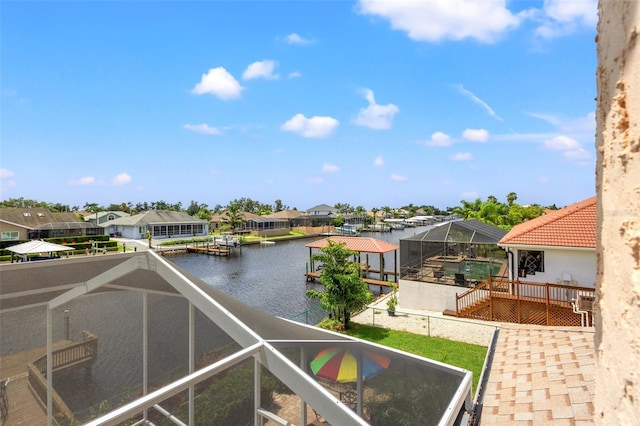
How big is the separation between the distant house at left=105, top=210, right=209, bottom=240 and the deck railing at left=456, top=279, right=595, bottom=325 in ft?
142

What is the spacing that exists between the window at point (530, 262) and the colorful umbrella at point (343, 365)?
1112 cm

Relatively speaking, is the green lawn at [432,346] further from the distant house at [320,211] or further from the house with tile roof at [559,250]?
the distant house at [320,211]

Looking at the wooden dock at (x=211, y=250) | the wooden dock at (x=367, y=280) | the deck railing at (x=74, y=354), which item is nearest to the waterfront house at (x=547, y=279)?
the wooden dock at (x=367, y=280)

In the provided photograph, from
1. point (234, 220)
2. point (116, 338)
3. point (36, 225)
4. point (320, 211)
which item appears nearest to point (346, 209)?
point (320, 211)

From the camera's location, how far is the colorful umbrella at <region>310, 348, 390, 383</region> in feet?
13.4

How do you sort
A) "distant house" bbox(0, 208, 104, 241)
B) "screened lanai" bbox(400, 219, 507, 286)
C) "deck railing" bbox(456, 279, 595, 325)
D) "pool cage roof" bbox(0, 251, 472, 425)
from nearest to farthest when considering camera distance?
"pool cage roof" bbox(0, 251, 472, 425) < "deck railing" bbox(456, 279, 595, 325) < "screened lanai" bbox(400, 219, 507, 286) < "distant house" bbox(0, 208, 104, 241)

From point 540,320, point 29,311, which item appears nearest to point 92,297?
point 29,311

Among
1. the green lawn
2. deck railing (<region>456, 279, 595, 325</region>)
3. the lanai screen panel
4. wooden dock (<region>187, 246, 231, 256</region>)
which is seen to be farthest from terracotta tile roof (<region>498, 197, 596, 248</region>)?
wooden dock (<region>187, 246, 231, 256</region>)

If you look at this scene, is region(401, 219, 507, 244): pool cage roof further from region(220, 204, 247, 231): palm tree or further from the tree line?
region(220, 204, 247, 231): palm tree

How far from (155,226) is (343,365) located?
4823 centimetres

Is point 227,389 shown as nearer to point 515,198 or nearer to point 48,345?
point 48,345

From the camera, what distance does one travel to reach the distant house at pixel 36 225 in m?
36.8

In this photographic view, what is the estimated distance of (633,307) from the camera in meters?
0.70

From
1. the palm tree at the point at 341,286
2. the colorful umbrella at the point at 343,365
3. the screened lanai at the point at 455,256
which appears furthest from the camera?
the screened lanai at the point at 455,256
